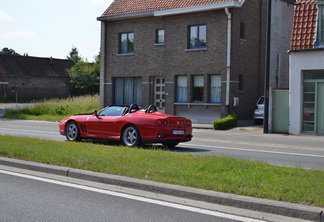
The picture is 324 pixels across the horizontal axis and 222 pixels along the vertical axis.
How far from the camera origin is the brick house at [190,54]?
91.5 feet

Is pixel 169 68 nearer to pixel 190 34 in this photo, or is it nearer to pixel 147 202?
pixel 190 34

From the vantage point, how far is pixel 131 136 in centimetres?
1428

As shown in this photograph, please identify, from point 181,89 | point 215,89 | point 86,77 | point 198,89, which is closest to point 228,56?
point 215,89

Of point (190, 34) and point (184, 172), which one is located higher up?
point (190, 34)

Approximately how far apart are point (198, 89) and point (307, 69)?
27.5 feet

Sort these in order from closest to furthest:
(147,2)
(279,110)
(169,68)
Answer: (279,110) → (169,68) → (147,2)

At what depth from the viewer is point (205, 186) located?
750 centimetres

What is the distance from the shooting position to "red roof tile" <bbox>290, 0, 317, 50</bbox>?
21.5 meters

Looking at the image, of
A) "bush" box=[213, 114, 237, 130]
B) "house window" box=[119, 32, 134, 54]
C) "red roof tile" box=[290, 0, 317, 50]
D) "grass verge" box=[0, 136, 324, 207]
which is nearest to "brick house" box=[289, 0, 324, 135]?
"red roof tile" box=[290, 0, 317, 50]

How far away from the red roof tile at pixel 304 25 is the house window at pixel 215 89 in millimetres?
6777

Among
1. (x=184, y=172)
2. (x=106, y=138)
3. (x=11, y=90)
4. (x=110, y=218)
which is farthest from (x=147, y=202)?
(x=11, y=90)

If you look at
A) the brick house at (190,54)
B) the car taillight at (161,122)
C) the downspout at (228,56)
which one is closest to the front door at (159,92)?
the brick house at (190,54)

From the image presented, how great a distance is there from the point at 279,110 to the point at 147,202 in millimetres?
16766

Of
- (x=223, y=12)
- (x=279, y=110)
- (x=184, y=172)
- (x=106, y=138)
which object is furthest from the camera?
(x=223, y=12)
